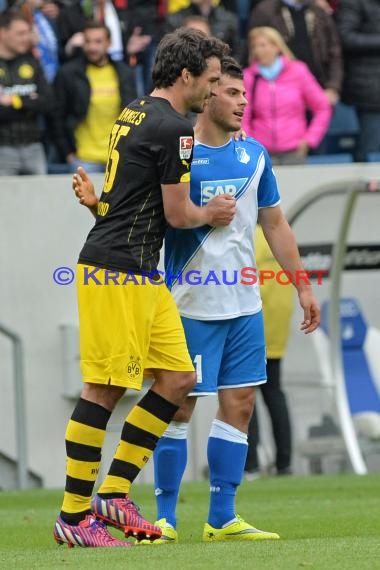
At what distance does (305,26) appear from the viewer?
1333 cm

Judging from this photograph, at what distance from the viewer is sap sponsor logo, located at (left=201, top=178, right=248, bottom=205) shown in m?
6.25

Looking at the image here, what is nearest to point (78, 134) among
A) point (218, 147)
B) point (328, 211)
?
point (328, 211)

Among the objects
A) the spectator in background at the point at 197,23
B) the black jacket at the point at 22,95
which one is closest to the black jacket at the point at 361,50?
the spectator in background at the point at 197,23

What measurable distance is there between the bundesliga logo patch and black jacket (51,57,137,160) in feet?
22.1

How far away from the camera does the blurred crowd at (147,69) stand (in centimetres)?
1224

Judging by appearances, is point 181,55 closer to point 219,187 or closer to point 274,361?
point 219,187

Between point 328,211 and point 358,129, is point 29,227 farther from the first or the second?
point 358,129

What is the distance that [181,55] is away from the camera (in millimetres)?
5926

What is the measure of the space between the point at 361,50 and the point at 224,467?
7972 mm

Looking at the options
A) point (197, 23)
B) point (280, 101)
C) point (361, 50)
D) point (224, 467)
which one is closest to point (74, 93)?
point (197, 23)

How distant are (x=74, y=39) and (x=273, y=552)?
8.04 meters

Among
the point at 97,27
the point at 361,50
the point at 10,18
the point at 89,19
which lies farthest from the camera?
the point at 361,50

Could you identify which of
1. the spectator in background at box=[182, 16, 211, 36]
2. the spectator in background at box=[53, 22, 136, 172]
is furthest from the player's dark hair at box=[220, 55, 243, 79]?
the spectator in background at box=[53, 22, 136, 172]

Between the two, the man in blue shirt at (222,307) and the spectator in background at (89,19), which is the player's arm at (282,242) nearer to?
the man in blue shirt at (222,307)
